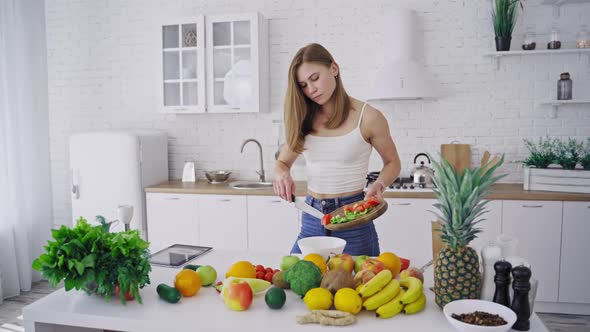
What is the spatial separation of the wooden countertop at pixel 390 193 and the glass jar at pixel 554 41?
117cm

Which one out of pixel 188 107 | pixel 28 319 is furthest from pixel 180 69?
pixel 28 319

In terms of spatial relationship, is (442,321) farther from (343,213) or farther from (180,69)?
(180,69)

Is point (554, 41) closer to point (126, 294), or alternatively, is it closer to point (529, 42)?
point (529, 42)

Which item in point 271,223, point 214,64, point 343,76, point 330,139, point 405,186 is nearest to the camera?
point 330,139

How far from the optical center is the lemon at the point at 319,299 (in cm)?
147

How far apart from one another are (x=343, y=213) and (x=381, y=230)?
1.81 meters

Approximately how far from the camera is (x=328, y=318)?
1396mm

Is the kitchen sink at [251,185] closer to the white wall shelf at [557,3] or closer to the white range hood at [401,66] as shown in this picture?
the white range hood at [401,66]

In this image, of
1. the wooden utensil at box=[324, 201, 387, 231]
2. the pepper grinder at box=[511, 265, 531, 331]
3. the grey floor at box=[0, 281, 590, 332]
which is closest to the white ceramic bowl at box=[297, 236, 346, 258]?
the wooden utensil at box=[324, 201, 387, 231]

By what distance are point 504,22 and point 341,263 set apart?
3186 mm

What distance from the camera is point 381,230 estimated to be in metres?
3.85

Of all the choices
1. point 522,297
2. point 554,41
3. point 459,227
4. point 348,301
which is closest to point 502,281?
point 522,297

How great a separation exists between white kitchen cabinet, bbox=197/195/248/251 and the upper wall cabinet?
821 millimetres

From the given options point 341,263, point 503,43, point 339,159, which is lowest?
point 341,263
